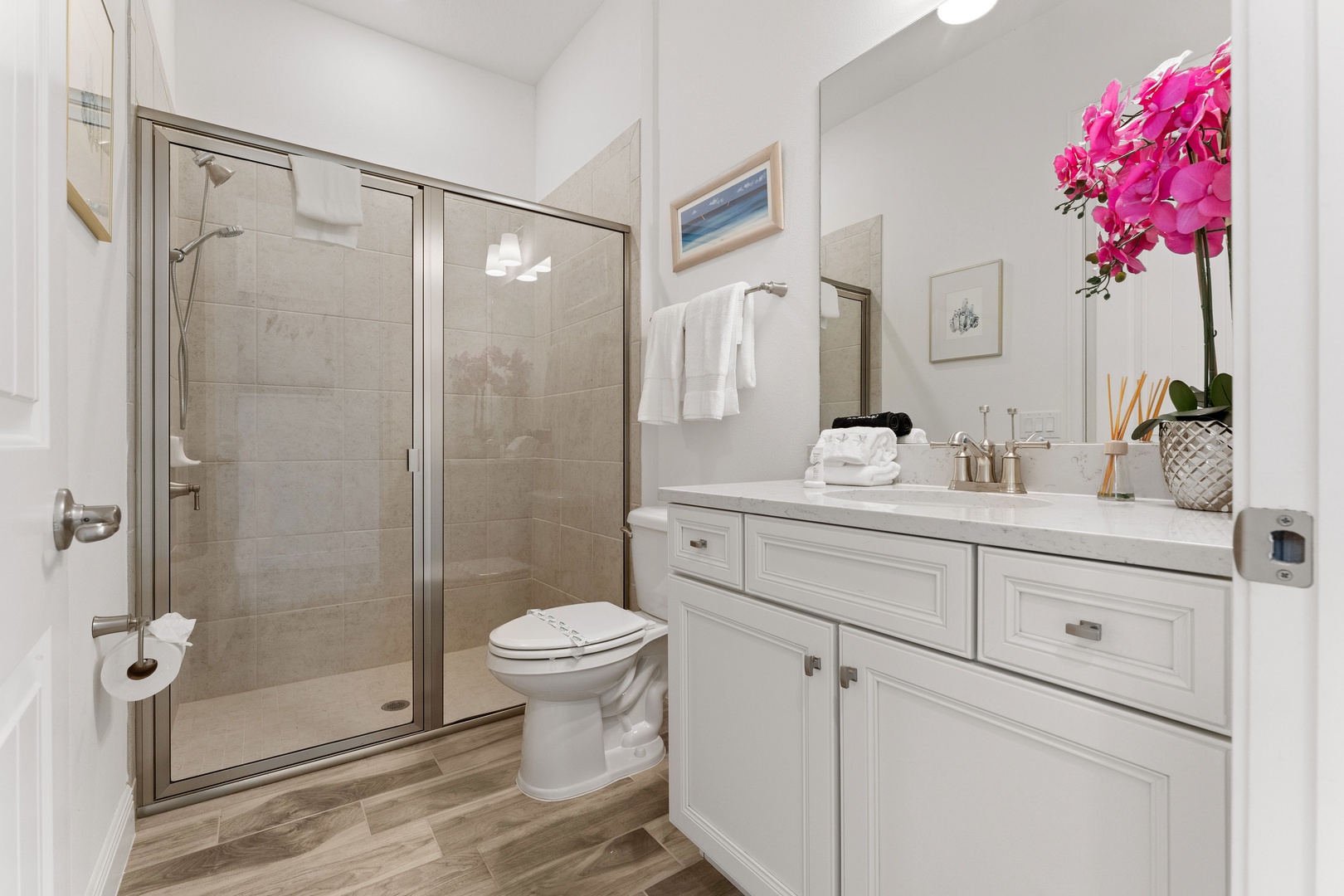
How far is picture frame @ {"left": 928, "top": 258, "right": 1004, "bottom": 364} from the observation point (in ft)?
4.51

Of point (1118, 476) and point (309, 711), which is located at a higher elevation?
point (1118, 476)

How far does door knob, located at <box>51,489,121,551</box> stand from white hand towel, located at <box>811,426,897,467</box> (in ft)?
4.28

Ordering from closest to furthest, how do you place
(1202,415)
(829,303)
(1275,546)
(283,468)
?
(1275,546) → (1202,415) → (829,303) → (283,468)

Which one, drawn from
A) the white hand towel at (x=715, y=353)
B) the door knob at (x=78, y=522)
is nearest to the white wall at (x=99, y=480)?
the door knob at (x=78, y=522)

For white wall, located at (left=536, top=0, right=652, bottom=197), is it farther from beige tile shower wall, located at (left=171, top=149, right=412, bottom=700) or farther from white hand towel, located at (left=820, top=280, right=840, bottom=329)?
white hand towel, located at (left=820, top=280, right=840, bottom=329)

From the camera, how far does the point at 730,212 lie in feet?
6.62

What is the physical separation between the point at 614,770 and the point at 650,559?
0.60 meters

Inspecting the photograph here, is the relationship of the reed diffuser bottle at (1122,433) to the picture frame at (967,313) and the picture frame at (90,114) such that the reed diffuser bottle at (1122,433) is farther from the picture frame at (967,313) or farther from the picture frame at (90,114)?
the picture frame at (90,114)

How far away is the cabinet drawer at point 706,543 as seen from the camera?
128 centimetres

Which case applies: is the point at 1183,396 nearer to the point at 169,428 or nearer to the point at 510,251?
the point at 510,251

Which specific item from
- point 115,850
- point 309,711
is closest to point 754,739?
point 115,850

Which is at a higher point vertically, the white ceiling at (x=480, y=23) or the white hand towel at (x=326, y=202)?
the white ceiling at (x=480, y=23)

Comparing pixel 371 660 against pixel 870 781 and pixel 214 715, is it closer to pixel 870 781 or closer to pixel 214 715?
pixel 214 715

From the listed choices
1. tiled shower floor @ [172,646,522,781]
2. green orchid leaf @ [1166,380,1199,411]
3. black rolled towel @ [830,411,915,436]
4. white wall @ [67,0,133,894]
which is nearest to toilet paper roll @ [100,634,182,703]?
white wall @ [67,0,133,894]
